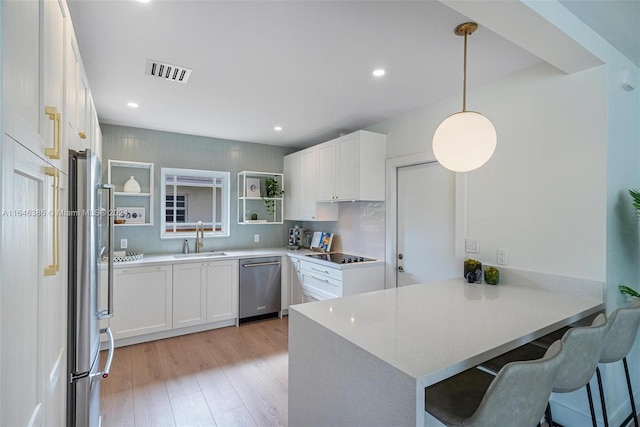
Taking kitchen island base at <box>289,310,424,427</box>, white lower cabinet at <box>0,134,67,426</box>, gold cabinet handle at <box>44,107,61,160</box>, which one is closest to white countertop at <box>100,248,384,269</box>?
kitchen island base at <box>289,310,424,427</box>

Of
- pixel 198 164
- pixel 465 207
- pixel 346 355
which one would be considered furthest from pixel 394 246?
pixel 198 164

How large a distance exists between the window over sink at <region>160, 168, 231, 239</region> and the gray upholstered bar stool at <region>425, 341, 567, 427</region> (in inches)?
147

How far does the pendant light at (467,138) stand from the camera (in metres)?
1.74

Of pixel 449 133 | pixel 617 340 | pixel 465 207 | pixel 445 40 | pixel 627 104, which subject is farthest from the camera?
pixel 465 207

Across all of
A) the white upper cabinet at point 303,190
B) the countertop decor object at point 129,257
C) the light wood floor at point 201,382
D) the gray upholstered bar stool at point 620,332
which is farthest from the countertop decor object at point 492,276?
the countertop decor object at point 129,257

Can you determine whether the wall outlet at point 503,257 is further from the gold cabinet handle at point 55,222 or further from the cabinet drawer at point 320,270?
the gold cabinet handle at point 55,222

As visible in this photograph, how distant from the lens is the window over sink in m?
4.14

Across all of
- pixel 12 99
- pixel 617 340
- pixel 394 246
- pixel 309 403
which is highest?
pixel 12 99

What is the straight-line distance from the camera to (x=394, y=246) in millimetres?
3428

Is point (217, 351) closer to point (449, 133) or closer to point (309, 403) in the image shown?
point (309, 403)

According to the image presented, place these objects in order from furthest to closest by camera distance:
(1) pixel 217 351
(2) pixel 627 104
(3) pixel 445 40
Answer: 1. (1) pixel 217 351
2. (2) pixel 627 104
3. (3) pixel 445 40

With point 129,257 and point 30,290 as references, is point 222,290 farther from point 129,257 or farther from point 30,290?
point 30,290

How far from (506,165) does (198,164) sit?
141 inches

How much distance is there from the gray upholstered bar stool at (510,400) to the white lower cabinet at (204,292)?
119 inches
